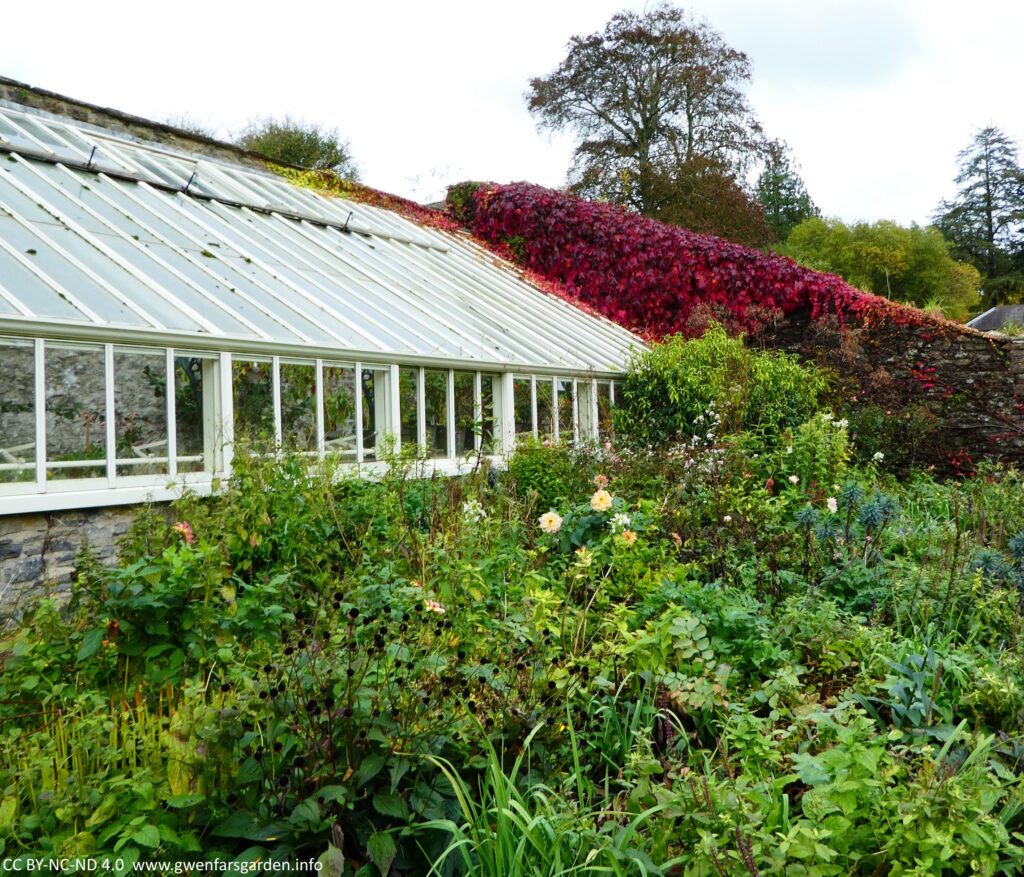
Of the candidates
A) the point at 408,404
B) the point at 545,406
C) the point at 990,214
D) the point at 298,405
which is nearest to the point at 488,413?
the point at 545,406

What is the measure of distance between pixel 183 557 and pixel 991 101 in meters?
46.1

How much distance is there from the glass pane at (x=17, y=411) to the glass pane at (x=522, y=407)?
533 centimetres

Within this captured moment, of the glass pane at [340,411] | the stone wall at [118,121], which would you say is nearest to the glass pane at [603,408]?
the glass pane at [340,411]

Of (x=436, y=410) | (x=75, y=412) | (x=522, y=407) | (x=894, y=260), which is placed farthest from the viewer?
(x=894, y=260)

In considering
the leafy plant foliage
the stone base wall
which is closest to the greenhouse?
the stone base wall

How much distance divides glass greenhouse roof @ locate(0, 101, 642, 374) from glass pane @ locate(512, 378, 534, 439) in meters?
0.30

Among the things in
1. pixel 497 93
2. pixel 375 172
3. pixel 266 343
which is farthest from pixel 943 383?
pixel 375 172

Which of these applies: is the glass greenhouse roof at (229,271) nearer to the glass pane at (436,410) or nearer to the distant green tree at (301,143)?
the glass pane at (436,410)

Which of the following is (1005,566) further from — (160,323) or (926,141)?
(926,141)

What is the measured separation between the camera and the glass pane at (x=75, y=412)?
5266mm

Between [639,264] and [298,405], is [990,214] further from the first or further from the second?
[298,405]

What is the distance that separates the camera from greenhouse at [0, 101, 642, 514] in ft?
17.6

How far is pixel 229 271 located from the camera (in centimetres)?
790

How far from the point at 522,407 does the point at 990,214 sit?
39.3 m
